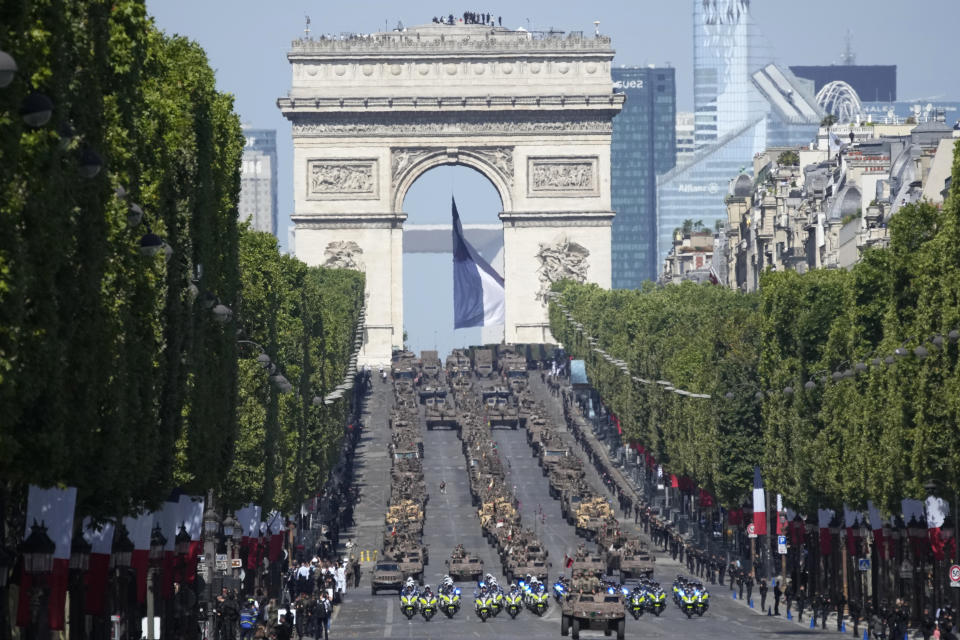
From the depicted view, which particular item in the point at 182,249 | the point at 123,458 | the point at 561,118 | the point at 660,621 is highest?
the point at 561,118

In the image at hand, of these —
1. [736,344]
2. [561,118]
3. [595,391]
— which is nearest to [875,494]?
[736,344]

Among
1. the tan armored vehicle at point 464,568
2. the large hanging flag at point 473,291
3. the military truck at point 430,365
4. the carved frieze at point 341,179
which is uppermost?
the carved frieze at point 341,179

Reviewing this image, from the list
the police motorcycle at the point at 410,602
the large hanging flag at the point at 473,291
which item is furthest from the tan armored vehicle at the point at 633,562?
the large hanging flag at the point at 473,291

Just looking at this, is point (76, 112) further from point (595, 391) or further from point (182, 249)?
point (595, 391)

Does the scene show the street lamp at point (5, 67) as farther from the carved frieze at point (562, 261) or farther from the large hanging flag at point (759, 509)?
the carved frieze at point (562, 261)

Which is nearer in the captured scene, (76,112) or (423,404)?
(76,112)

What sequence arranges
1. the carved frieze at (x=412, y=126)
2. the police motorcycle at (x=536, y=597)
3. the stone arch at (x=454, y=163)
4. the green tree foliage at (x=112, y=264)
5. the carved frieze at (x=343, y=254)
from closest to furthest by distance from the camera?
the green tree foliage at (x=112, y=264) → the police motorcycle at (x=536, y=597) → the carved frieze at (x=412, y=126) → the stone arch at (x=454, y=163) → the carved frieze at (x=343, y=254)
